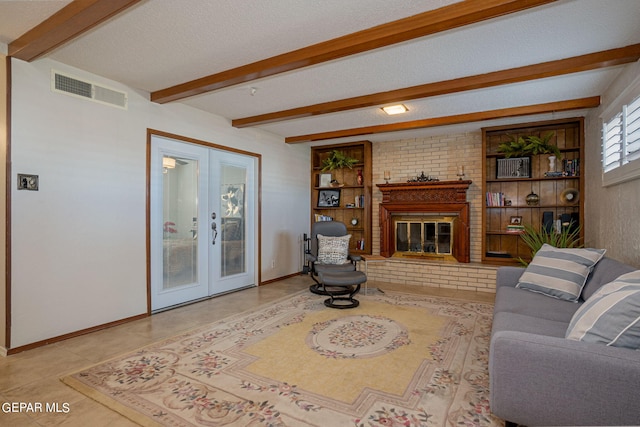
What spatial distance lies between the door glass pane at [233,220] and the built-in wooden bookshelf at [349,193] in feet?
6.04

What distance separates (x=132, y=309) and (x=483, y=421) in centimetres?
333

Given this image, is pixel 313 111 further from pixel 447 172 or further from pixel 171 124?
pixel 447 172

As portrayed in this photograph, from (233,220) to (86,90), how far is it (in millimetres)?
2296

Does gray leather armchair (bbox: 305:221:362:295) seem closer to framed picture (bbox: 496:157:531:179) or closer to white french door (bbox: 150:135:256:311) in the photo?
white french door (bbox: 150:135:256:311)

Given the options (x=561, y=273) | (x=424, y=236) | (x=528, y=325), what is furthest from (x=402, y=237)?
(x=528, y=325)

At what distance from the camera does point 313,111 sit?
4020 mm

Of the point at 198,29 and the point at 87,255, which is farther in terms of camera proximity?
→ the point at 87,255

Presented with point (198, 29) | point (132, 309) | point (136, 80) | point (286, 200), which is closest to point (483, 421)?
point (198, 29)

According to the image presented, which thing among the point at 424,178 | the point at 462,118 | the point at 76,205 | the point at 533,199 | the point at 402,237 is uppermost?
the point at 462,118

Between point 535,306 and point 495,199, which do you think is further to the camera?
point 495,199

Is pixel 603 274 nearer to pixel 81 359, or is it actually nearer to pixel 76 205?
pixel 81 359

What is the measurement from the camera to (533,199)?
483cm

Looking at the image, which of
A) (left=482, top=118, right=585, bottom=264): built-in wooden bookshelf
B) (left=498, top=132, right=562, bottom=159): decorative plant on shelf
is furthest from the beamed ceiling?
(left=482, top=118, right=585, bottom=264): built-in wooden bookshelf

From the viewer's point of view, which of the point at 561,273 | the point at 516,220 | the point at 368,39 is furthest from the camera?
the point at 516,220
